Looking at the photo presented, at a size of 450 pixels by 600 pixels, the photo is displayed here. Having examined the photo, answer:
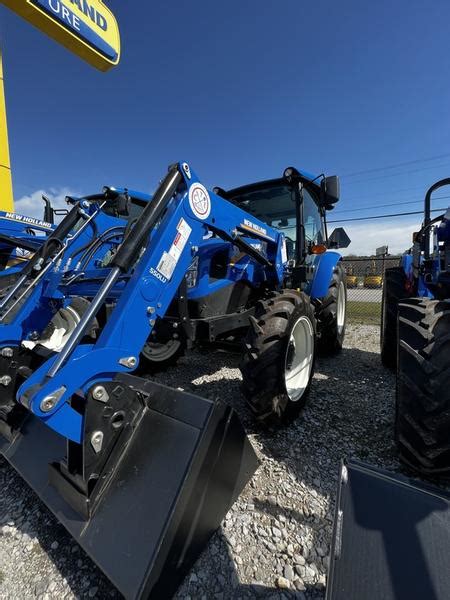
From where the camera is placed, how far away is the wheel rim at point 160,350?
144 inches

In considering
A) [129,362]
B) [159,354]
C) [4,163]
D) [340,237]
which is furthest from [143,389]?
[4,163]

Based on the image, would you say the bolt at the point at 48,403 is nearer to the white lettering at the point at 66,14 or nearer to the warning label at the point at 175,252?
the warning label at the point at 175,252

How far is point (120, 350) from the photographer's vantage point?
1612 mm

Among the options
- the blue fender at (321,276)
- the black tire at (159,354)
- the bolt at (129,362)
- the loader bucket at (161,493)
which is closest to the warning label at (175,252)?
the bolt at (129,362)

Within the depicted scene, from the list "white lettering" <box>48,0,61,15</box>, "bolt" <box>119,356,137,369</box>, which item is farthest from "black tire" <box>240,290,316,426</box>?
"white lettering" <box>48,0,61,15</box>

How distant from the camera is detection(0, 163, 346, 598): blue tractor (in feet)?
4.58

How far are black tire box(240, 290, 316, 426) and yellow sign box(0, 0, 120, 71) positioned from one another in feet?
17.2

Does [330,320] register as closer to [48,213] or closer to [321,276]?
[321,276]

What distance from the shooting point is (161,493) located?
4.71 feet

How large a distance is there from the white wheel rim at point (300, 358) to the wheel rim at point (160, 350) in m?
1.46

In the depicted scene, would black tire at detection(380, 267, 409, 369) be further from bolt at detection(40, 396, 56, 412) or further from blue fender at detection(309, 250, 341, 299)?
bolt at detection(40, 396, 56, 412)

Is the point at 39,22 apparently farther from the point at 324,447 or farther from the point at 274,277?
the point at 324,447

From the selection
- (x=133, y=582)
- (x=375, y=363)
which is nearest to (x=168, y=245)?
(x=133, y=582)

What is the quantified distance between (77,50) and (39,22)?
2.03 ft
